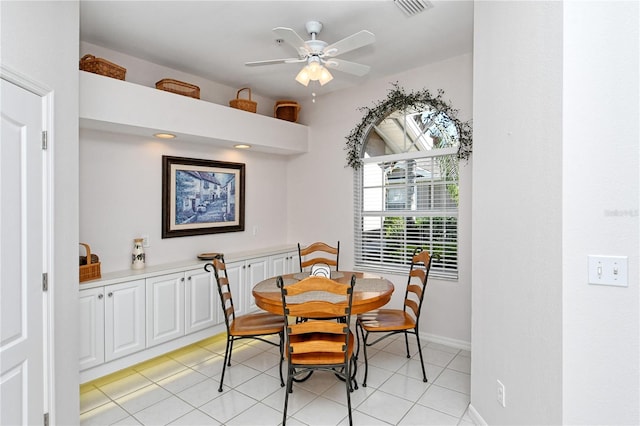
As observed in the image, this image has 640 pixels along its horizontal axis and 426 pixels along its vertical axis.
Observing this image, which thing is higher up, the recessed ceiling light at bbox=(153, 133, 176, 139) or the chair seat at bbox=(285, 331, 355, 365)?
the recessed ceiling light at bbox=(153, 133, 176, 139)

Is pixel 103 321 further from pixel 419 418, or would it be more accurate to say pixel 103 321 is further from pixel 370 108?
pixel 370 108

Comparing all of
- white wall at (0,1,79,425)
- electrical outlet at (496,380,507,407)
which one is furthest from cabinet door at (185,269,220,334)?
electrical outlet at (496,380,507,407)

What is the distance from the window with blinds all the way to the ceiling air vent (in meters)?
1.43

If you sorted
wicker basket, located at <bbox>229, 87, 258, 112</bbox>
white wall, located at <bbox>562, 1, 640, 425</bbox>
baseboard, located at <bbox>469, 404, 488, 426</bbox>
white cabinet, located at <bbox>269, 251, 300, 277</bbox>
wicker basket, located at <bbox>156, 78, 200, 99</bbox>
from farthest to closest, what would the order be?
white cabinet, located at <bbox>269, 251, 300, 277</bbox> < wicker basket, located at <bbox>229, 87, 258, 112</bbox> < wicker basket, located at <bbox>156, 78, 200, 99</bbox> < baseboard, located at <bbox>469, 404, 488, 426</bbox> < white wall, located at <bbox>562, 1, 640, 425</bbox>

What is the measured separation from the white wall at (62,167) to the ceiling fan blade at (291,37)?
4.27 feet

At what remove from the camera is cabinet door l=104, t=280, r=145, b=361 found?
292 centimetres

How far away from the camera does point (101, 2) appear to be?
2.59m

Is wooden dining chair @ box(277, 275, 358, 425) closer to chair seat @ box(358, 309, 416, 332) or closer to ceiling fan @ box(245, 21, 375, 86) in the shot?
chair seat @ box(358, 309, 416, 332)

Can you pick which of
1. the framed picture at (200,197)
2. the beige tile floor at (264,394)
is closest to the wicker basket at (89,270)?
the framed picture at (200,197)

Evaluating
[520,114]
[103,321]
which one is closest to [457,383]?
[520,114]

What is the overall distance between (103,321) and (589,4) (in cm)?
368

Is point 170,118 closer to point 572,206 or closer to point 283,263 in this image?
point 283,263

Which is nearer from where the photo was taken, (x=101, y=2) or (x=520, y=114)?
(x=520, y=114)

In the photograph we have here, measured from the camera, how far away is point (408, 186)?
13.4 ft
